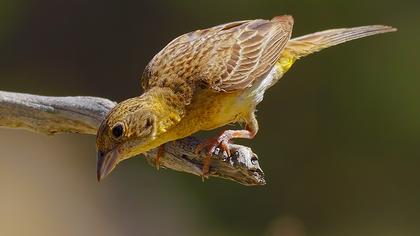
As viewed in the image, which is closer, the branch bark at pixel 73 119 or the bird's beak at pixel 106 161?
the bird's beak at pixel 106 161

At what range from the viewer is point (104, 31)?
46.0 ft

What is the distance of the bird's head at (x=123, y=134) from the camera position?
563cm

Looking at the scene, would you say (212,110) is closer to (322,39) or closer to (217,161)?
(217,161)

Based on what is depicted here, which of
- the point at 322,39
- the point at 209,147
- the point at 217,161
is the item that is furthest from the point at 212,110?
the point at 322,39

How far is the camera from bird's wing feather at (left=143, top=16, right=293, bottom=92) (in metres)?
6.45

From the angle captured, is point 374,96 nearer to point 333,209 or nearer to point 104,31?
point 333,209

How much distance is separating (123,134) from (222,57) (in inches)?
52.9

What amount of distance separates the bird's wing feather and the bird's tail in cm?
20

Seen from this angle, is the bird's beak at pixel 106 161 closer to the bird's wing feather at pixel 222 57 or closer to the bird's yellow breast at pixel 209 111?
the bird's yellow breast at pixel 209 111

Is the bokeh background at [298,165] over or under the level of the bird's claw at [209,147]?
under

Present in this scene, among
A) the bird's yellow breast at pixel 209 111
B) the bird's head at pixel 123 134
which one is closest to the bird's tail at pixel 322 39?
the bird's yellow breast at pixel 209 111

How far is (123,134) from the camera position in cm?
566

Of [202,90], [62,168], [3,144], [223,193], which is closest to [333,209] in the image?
[223,193]

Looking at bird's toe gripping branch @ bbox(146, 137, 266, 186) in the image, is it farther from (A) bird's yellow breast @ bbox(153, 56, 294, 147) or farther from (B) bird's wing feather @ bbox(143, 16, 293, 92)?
(B) bird's wing feather @ bbox(143, 16, 293, 92)
